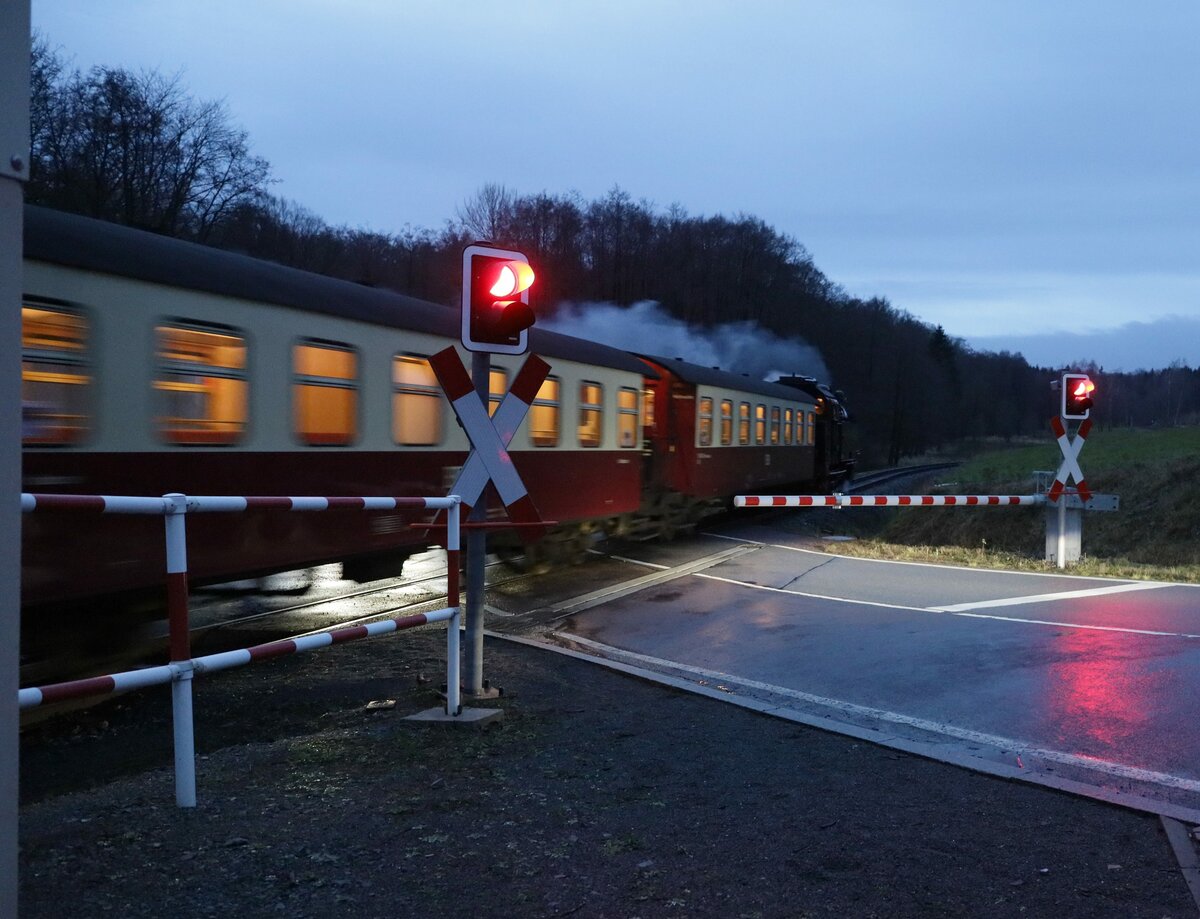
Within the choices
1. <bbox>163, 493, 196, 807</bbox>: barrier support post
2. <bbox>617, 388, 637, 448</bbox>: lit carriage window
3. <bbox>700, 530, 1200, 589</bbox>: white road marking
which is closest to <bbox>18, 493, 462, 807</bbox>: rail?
<bbox>163, 493, 196, 807</bbox>: barrier support post

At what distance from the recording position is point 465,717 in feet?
20.0

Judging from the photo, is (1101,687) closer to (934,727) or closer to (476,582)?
(934,727)

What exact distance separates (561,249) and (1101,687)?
58.3m

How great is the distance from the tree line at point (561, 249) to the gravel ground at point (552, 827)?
5.82 m

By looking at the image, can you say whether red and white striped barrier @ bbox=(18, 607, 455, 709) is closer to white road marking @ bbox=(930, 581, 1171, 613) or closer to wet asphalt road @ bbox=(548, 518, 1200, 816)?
wet asphalt road @ bbox=(548, 518, 1200, 816)

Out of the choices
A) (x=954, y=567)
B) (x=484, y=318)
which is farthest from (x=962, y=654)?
(x=954, y=567)

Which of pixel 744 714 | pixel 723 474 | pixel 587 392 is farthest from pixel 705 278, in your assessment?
pixel 744 714

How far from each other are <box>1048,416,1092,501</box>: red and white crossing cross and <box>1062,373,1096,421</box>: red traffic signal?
156 mm

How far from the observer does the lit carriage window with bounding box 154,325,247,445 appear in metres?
8.13

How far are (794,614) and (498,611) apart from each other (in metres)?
2.96

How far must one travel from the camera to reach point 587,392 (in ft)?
50.0

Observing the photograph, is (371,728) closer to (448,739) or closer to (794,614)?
(448,739)

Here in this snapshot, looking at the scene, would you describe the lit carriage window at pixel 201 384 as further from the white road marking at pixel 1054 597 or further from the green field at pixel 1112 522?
the green field at pixel 1112 522

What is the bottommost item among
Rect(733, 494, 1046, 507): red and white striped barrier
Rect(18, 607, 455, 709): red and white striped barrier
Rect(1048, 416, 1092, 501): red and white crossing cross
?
Rect(18, 607, 455, 709): red and white striped barrier
